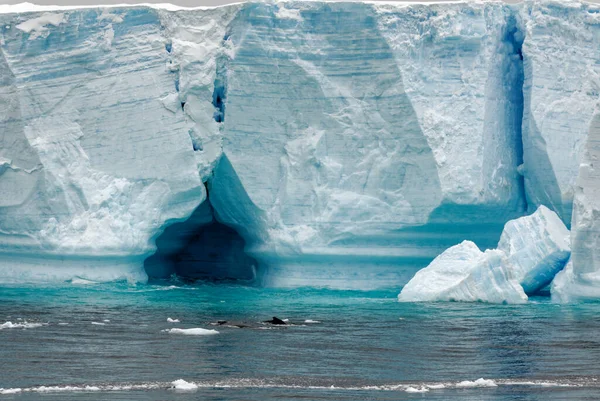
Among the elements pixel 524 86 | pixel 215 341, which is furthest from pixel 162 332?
pixel 524 86

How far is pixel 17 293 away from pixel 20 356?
6.70 metres

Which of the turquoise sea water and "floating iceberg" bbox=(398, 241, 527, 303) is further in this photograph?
"floating iceberg" bbox=(398, 241, 527, 303)

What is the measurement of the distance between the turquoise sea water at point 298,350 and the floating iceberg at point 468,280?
317mm

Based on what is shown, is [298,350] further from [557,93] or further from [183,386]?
[557,93]

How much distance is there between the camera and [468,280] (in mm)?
15188

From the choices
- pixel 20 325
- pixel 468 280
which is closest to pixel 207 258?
pixel 468 280

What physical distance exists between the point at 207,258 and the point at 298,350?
1081 centimetres

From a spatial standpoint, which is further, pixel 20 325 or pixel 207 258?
pixel 207 258

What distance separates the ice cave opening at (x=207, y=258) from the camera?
65.4 feet

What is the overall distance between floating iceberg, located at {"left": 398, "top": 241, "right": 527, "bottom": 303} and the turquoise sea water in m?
0.32

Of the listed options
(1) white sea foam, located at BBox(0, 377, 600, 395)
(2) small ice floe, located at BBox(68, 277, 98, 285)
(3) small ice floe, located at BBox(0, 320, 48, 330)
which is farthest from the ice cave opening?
(1) white sea foam, located at BBox(0, 377, 600, 395)

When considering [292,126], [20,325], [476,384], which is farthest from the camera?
[292,126]

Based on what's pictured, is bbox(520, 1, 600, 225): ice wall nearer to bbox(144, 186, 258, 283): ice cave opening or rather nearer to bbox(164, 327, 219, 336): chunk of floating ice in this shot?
bbox(144, 186, 258, 283): ice cave opening

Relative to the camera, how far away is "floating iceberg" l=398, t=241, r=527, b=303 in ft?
49.4
